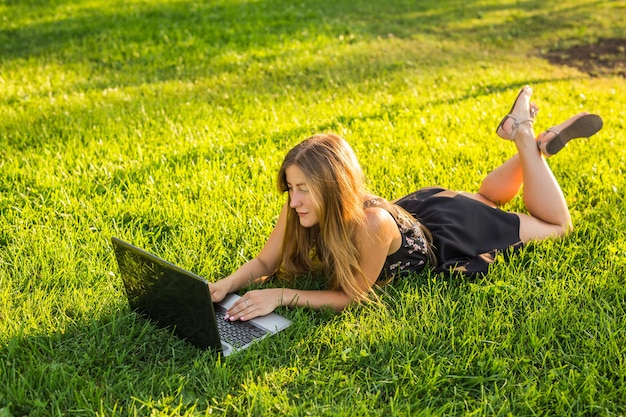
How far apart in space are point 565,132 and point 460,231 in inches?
44.1

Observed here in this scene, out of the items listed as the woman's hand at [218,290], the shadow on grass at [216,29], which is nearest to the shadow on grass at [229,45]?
the shadow on grass at [216,29]

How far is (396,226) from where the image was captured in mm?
3805

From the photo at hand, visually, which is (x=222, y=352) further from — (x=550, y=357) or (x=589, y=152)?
(x=589, y=152)

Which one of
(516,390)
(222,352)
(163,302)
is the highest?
(163,302)

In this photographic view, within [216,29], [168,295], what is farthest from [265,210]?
[216,29]

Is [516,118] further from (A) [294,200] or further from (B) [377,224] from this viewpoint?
(A) [294,200]

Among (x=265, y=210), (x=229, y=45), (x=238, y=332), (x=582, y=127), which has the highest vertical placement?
(x=229, y=45)

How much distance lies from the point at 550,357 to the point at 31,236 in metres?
3.31

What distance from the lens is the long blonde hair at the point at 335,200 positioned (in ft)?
11.4

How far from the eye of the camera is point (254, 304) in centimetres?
362

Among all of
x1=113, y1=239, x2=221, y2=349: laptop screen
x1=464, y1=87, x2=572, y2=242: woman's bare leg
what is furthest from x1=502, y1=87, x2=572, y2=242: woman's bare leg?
x1=113, y1=239, x2=221, y2=349: laptop screen

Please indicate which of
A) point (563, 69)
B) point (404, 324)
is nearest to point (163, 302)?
point (404, 324)

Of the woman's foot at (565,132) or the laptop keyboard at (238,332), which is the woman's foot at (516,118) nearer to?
the woman's foot at (565,132)

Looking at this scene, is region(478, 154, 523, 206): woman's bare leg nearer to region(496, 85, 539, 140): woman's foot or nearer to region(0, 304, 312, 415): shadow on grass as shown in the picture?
region(496, 85, 539, 140): woman's foot
